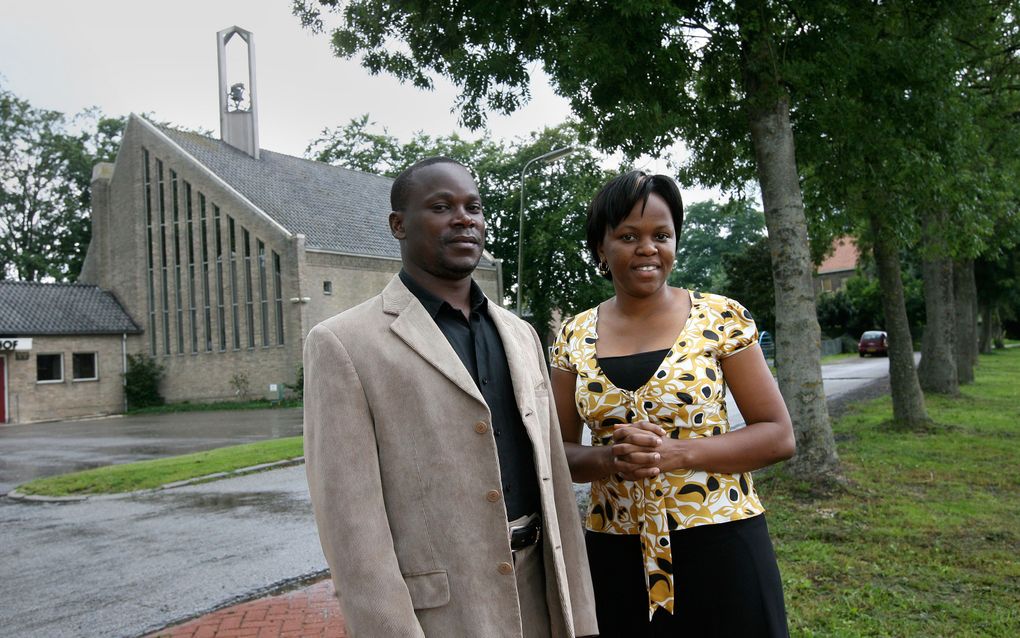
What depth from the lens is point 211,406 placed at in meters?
32.9

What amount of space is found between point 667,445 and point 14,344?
34552 mm

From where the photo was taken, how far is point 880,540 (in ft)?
21.4

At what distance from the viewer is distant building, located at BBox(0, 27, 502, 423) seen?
3212cm

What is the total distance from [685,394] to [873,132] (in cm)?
755

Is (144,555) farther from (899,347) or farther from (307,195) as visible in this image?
(307,195)

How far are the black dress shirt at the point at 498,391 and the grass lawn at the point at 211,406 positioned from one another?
94.4 ft

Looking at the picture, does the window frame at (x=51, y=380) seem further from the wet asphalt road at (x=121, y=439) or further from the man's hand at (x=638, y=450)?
the man's hand at (x=638, y=450)

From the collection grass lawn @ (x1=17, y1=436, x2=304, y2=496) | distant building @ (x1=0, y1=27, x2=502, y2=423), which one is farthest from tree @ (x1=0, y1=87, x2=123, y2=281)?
grass lawn @ (x1=17, y1=436, x2=304, y2=496)

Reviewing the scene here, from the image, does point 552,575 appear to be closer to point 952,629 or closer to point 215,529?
point 952,629

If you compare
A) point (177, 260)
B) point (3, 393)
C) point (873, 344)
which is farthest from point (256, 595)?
point (873, 344)

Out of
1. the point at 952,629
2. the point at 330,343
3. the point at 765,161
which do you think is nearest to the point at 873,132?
the point at 765,161

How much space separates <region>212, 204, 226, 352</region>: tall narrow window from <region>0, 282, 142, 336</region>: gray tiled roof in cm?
499

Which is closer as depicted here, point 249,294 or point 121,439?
point 121,439

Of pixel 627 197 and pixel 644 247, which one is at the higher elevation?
pixel 627 197
